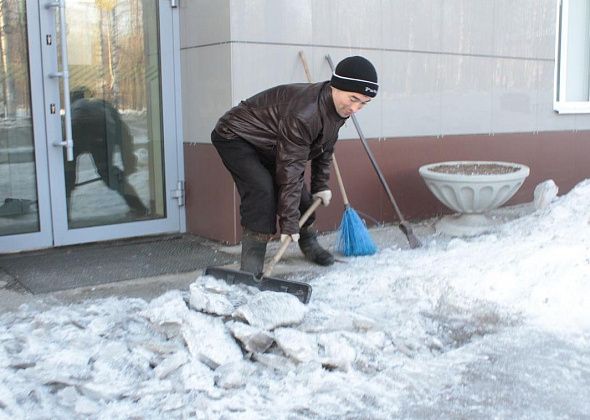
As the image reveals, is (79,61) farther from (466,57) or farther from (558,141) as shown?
(558,141)

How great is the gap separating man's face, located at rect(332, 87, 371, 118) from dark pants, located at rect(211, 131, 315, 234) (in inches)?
25.4

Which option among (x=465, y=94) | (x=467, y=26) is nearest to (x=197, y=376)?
(x=465, y=94)

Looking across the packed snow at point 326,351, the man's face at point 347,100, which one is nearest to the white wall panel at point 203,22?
the man's face at point 347,100

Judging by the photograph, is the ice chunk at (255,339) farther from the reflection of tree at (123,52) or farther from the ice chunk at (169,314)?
the reflection of tree at (123,52)

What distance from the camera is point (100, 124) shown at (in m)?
5.66

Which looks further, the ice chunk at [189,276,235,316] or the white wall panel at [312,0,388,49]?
the white wall panel at [312,0,388,49]

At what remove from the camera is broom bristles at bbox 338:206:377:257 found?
17.4 ft

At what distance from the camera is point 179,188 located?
600 centimetres

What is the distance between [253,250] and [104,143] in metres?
1.89

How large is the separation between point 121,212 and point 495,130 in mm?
3796

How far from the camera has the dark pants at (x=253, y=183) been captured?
14.3ft

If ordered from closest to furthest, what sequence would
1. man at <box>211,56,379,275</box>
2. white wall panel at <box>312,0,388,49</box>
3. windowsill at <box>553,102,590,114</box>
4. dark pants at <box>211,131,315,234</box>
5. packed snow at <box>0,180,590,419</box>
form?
packed snow at <box>0,180,590,419</box>, man at <box>211,56,379,275</box>, dark pants at <box>211,131,315,234</box>, white wall panel at <box>312,0,388,49</box>, windowsill at <box>553,102,590,114</box>

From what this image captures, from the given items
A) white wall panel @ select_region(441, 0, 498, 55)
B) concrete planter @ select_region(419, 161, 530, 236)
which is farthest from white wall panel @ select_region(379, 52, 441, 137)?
concrete planter @ select_region(419, 161, 530, 236)

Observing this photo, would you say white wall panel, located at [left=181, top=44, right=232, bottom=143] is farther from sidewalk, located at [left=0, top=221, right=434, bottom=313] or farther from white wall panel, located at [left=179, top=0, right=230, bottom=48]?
sidewalk, located at [left=0, top=221, right=434, bottom=313]
